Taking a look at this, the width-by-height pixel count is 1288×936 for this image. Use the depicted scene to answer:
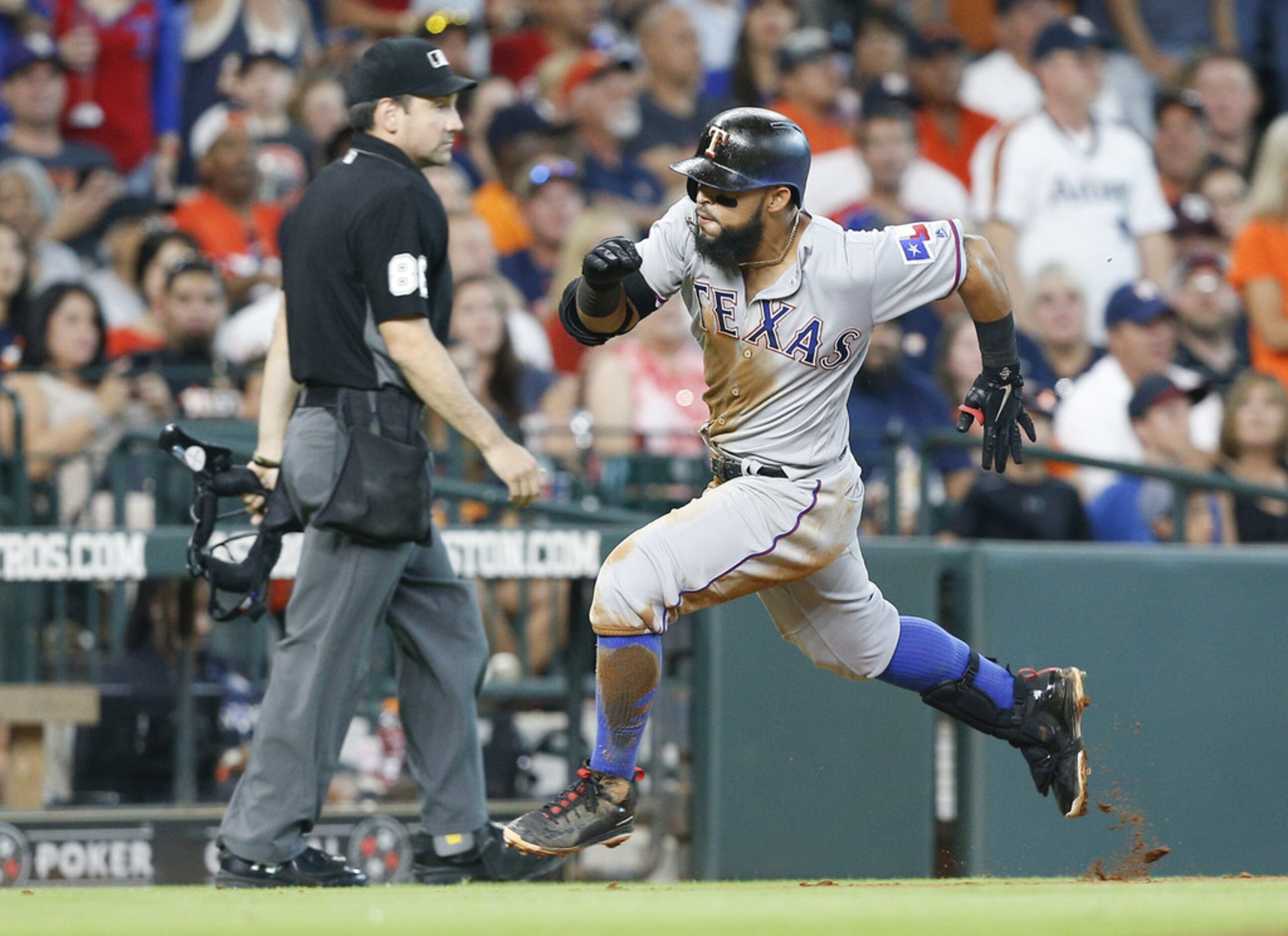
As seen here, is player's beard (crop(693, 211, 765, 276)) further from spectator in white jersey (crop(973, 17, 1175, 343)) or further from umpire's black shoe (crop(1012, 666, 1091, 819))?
spectator in white jersey (crop(973, 17, 1175, 343))

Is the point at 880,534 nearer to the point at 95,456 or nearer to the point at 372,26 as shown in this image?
the point at 95,456

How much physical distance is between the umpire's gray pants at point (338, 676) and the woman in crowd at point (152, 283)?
131 inches

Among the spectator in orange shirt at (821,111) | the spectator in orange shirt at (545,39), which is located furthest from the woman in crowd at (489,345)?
the spectator in orange shirt at (545,39)

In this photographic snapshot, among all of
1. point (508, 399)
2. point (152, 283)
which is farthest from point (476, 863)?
point (152, 283)

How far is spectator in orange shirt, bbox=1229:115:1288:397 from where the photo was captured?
30.1 ft

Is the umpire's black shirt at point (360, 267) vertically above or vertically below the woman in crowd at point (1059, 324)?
below

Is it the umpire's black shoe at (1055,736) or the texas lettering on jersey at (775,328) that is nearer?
the texas lettering on jersey at (775,328)

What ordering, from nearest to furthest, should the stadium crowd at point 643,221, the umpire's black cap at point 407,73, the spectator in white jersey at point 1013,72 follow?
the umpire's black cap at point 407,73 → the stadium crowd at point 643,221 → the spectator in white jersey at point 1013,72

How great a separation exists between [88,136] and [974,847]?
5959 millimetres

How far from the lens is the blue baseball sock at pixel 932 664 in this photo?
484 centimetres

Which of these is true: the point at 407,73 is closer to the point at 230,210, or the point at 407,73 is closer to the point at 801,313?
the point at 801,313

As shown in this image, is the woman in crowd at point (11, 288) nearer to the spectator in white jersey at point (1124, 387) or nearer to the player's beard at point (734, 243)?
the player's beard at point (734, 243)

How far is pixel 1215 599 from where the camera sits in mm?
6566

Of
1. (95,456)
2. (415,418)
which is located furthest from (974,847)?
(95,456)
